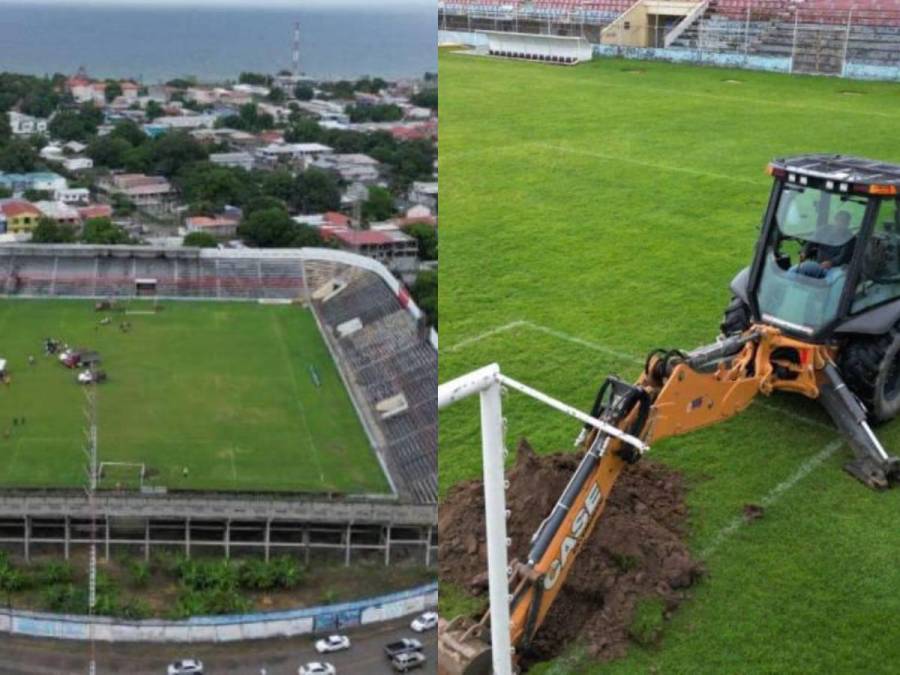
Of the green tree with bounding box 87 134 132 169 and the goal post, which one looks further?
the green tree with bounding box 87 134 132 169

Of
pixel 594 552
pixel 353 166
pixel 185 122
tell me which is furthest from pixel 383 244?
pixel 594 552

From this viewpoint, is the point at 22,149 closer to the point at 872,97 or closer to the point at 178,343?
the point at 178,343

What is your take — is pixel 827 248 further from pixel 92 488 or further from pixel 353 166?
pixel 353 166

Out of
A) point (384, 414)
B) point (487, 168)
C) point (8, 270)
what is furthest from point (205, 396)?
point (8, 270)

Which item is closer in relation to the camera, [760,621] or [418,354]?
[760,621]

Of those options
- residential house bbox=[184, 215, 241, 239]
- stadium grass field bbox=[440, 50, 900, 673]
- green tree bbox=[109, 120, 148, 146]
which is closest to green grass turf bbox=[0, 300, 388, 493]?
stadium grass field bbox=[440, 50, 900, 673]

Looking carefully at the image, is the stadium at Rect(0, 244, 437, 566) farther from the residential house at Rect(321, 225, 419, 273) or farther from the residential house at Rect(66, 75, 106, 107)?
the residential house at Rect(66, 75, 106, 107)

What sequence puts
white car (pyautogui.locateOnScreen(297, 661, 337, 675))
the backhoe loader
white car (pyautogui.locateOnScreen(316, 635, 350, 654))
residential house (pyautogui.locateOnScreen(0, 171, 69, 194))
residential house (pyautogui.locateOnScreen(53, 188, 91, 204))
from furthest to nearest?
residential house (pyautogui.locateOnScreen(0, 171, 69, 194))
residential house (pyautogui.locateOnScreen(53, 188, 91, 204))
white car (pyautogui.locateOnScreen(316, 635, 350, 654))
white car (pyautogui.locateOnScreen(297, 661, 337, 675))
the backhoe loader
